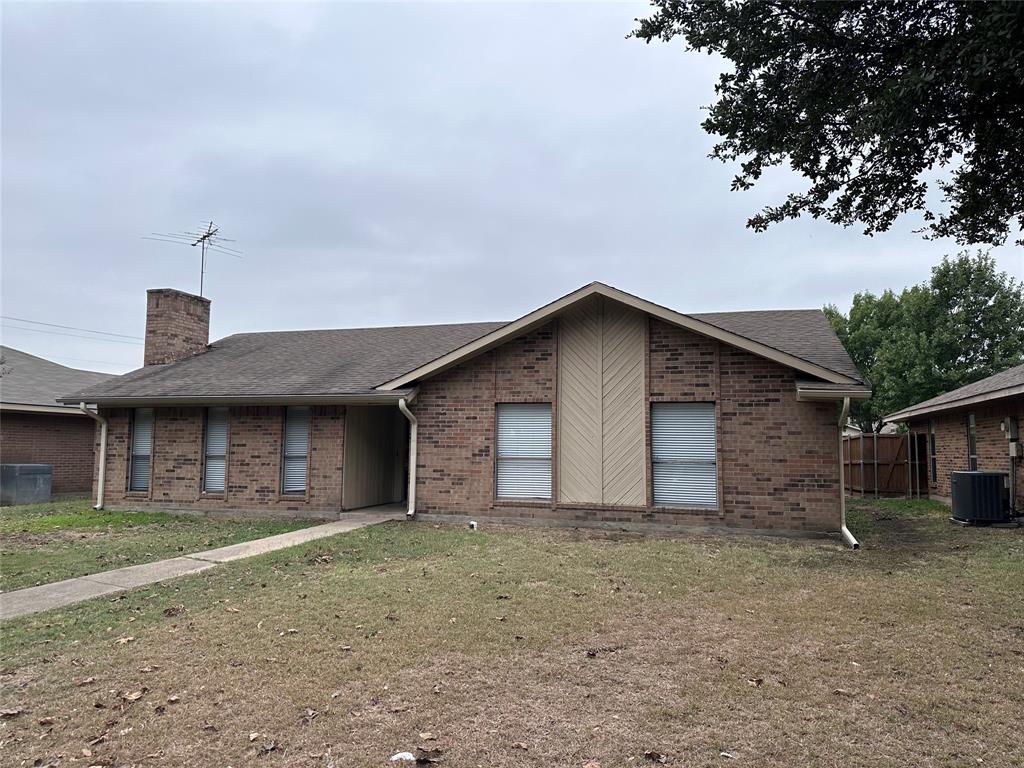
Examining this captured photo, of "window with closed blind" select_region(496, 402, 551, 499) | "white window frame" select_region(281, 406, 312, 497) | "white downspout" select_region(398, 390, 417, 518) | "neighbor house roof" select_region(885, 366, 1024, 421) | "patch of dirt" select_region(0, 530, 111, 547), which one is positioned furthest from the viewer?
"white window frame" select_region(281, 406, 312, 497)

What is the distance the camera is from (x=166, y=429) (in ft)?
44.7

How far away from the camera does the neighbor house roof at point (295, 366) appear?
12.5 metres

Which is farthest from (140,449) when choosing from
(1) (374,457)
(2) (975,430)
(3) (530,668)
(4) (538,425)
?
(2) (975,430)

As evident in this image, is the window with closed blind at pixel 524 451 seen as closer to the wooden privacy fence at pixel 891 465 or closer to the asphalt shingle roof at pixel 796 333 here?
the asphalt shingle roof at pixel 796 333

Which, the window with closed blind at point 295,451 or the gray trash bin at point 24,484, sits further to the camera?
the gray trash bin at point 24,484

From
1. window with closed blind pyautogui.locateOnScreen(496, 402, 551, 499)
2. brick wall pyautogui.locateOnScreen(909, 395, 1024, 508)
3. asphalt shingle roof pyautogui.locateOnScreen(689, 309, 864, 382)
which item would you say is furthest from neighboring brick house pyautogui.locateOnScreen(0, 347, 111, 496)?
brick wall pyautogui.locateOnScreen(909, 395, 1024, 508)

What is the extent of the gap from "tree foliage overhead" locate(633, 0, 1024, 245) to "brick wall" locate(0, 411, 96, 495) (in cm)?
1918

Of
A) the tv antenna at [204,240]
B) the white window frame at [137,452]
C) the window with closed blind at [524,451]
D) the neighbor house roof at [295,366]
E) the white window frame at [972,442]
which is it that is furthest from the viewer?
the tv antenna at [204,240]

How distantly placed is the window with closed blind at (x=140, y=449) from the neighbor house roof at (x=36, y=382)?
3.25 meters

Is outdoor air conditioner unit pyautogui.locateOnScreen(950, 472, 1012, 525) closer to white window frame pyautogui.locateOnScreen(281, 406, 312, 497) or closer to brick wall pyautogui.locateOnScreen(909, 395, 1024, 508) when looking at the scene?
brick wall pyautogui.locateOnScreen(909, 395, 1024, 508)

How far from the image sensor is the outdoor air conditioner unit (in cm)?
1198

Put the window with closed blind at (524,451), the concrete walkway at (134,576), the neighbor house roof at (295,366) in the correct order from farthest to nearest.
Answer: the neighbor house roof at (295,366) < the window with closed blind at (524,451) < the concrete walkway at (134,576)

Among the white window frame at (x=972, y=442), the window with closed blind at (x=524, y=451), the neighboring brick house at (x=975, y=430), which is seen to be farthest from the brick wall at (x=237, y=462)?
the white window frame at (x=972, y=442)

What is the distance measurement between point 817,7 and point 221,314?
156 feet
